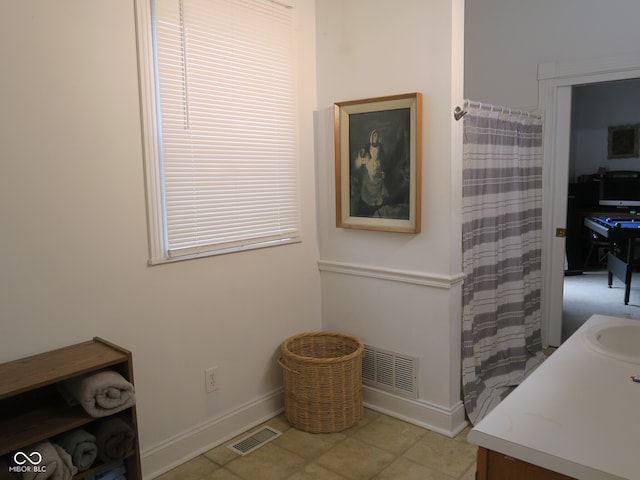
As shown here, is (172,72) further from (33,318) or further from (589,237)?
(589,237)

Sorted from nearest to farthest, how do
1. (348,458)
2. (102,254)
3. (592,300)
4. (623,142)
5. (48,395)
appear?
(48,395), (102,254), (348,458), (592,300), (623,142)

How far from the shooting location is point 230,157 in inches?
96.3

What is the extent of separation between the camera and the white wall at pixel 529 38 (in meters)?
3.15

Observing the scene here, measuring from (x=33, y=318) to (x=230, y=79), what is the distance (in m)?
1.35

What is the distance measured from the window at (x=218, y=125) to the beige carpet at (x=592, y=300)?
267 cm

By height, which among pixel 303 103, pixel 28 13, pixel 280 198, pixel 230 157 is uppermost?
pixel 28 13

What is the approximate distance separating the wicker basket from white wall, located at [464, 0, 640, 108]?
2.19 meters

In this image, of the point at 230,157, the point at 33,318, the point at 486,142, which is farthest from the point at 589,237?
the point at 33,318

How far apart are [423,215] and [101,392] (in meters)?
1.65

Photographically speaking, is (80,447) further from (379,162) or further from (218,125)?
(379,162)

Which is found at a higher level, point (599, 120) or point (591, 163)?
point (599, 120)

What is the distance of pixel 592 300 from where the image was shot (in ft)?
16.7

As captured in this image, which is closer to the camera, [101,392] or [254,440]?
[101,392]

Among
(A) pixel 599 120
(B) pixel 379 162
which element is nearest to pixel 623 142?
(A) pixel 599 120
